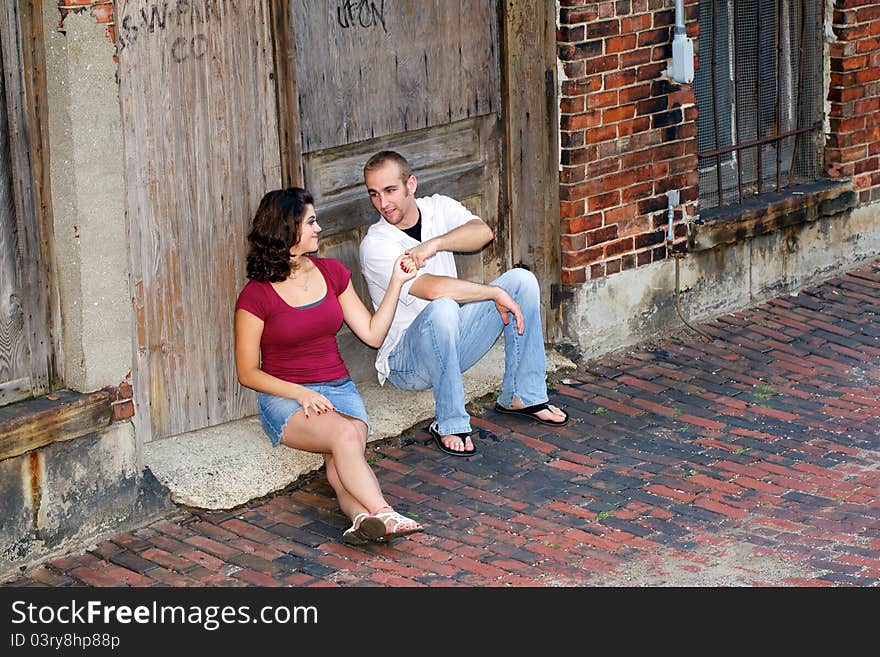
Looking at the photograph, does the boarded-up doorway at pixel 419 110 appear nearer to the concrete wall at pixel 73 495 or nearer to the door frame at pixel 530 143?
the door frame at pixel 530 143

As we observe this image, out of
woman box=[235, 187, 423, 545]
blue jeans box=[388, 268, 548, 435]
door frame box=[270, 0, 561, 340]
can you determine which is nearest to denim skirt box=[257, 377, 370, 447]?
woman box=[235, 187, 423, 545]

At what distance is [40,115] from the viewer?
566cm

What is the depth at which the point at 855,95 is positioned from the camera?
913cm

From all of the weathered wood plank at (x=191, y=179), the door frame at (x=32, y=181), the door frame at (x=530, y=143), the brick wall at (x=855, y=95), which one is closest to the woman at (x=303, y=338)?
the weathered wood plank at (x=191, y=179)

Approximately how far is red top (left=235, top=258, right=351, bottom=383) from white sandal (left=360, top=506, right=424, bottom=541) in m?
0.77

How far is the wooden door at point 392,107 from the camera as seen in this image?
6816mm

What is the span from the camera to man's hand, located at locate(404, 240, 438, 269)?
667 centimetres

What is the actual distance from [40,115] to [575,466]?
2721mm

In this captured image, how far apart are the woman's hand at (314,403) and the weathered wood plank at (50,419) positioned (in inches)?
30.5

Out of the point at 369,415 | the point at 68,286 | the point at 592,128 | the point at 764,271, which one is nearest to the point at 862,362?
the point at 764,271

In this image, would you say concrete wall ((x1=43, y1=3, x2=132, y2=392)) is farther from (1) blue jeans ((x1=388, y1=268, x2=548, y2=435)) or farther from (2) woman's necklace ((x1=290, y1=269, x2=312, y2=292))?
(1) blue jeans ((x1=388, y1=268, x2=548, y2=435))

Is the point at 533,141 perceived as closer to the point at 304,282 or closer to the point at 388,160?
the point at 388,160

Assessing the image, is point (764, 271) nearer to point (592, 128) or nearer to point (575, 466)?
point (592, 128)

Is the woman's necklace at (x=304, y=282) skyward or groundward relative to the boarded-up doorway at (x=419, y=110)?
groundward
